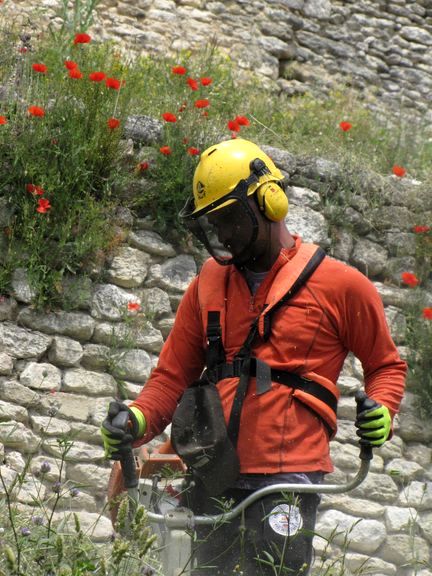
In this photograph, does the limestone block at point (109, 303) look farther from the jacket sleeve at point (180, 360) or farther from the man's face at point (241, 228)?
the man's face at point (241, 228)

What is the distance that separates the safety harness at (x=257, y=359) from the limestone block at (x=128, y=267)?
238cm

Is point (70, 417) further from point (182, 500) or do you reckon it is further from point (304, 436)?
point (304, 436)

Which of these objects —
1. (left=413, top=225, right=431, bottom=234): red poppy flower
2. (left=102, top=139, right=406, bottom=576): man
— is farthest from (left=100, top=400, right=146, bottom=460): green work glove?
(left=413, top=225, right=431, bottom=234): red poppy flower

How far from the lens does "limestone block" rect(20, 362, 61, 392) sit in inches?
206

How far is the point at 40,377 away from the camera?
17.3 ft

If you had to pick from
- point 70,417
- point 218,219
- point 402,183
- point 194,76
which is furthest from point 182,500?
point 194,76

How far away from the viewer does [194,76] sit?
26.6ft

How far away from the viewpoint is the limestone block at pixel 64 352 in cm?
543

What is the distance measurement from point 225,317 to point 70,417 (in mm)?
2087

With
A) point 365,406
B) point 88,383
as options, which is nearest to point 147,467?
point 365,406

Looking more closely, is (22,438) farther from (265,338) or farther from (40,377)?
(265,338)

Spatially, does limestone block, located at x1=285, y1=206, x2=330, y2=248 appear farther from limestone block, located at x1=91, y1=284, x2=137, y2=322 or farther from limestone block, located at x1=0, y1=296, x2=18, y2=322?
limestone block, located at x1=0, y1=296, x2=18, y2=322

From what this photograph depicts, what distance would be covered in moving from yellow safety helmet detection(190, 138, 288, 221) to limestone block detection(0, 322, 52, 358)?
2102mm

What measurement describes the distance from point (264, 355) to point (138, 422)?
0.47 meters
